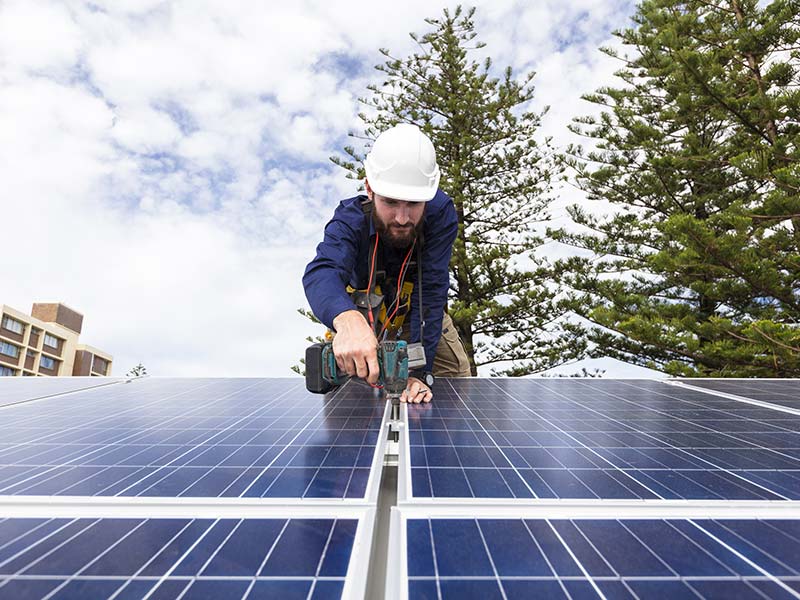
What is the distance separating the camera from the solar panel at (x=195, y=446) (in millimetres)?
1429

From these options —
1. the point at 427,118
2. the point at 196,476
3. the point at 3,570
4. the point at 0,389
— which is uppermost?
the point at 427,118

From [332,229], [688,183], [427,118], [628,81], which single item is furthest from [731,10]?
[332,229]

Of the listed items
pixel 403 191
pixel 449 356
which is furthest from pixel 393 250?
pixel 449 356

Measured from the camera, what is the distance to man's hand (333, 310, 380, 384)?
2.06 m

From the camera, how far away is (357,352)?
207cm

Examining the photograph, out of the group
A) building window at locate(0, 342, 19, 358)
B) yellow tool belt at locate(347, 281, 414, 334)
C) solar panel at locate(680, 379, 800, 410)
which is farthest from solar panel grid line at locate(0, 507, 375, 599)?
building window at locate(0, 342, 19, 358)

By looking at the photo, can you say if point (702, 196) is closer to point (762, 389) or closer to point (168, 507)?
point (762, 389)

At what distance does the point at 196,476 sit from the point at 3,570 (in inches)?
20.9

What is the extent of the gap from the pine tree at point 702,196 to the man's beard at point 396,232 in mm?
7470

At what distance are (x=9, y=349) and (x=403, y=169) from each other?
55.1m

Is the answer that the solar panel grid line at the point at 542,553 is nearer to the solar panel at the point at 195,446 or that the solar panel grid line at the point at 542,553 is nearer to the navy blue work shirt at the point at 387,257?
the solar panel at the point at 195,446

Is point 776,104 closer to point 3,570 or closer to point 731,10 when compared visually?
point 731,10

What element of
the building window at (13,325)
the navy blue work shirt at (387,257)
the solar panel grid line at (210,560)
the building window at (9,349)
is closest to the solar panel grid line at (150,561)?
the solar panel grid line at (210,560)

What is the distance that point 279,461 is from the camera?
1.65 metres
